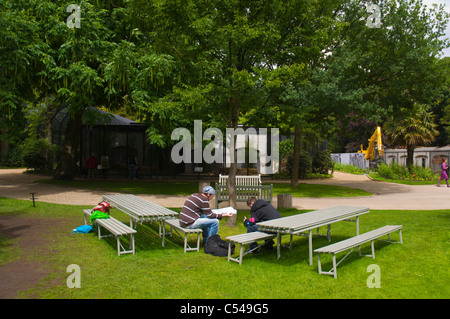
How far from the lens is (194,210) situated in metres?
7.21

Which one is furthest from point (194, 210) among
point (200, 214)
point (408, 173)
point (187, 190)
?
point (408, 173)

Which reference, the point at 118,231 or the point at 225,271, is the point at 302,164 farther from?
the point at 225,271

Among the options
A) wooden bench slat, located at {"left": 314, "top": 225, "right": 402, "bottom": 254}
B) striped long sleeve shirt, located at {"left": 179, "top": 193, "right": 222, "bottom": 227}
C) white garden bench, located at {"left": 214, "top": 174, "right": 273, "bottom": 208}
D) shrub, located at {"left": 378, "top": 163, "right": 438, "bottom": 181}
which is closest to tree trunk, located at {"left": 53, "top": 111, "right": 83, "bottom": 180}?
white garden bench, located at {"left": 214, "top": 174, "right": 273, "bottom": 208}

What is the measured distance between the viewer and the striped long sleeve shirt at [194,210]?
7.13 meters

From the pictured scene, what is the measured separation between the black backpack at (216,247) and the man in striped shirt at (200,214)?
0.68 ft

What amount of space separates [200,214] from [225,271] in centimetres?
168

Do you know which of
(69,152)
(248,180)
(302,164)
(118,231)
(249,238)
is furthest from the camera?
(302,164)

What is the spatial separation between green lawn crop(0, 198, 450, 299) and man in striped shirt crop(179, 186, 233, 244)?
487mm

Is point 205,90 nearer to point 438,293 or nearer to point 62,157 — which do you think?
point 438,293

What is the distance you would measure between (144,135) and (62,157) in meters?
5.40

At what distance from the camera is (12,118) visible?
16.0 metres

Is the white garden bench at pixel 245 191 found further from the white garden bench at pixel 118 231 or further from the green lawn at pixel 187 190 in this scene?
the green lawn at pixel 187 190

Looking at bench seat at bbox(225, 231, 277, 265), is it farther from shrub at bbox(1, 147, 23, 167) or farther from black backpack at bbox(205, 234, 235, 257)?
shrub at bbox(1, 147, 23, 167)

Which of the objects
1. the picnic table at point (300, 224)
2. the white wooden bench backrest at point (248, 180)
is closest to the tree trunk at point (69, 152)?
the white wooden bench backrest at point (248, 180)
